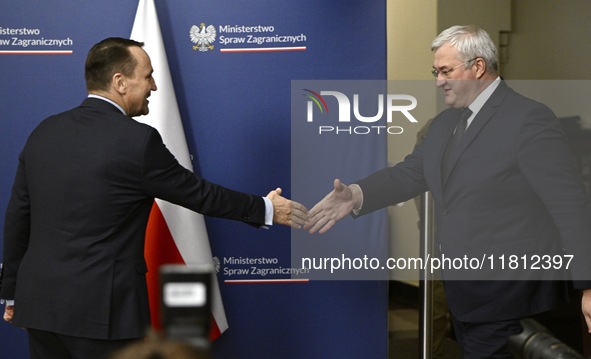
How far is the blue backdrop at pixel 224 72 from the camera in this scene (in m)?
4.07

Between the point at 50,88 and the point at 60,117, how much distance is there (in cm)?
101

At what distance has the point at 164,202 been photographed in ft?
13.0

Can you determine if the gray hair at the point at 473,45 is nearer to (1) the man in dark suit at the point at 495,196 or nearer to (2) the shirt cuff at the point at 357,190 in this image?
(1) the man in dark suit at the point at 495,196

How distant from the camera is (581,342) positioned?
526 centimetres

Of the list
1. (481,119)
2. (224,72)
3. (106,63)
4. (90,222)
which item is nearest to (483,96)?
(481,119)

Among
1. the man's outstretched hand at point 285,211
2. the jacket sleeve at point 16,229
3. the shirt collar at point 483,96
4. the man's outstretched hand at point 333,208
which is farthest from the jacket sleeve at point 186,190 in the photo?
the shirt collar at point 483,96

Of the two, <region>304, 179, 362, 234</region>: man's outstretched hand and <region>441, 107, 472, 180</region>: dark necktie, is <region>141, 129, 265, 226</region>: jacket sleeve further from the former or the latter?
<region>441, 107, 472, 180</region>: dark necktie

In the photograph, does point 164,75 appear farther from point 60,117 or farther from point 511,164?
point 511,164

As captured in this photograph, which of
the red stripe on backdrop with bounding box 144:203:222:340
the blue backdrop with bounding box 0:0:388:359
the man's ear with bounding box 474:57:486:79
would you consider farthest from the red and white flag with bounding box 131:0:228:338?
the man's ear with bounding box 474:57:486:79

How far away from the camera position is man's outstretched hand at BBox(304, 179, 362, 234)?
399cm

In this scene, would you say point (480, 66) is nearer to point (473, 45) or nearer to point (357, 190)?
point (473, 45)

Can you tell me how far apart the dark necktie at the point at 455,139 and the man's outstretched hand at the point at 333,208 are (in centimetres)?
58

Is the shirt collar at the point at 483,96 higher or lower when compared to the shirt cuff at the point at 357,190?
higher

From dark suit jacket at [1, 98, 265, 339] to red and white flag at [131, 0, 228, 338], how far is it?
846mm
